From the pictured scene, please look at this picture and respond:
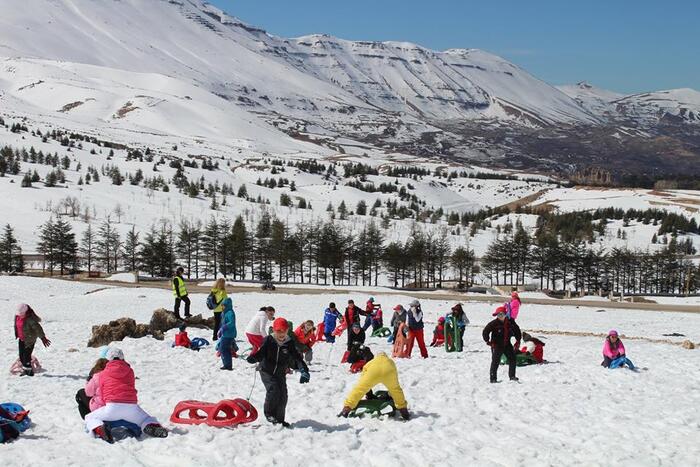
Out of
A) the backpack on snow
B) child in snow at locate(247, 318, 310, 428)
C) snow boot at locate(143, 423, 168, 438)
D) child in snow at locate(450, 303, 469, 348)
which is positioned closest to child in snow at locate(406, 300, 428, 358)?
child in snow at locate(450, 303, 469, 348)

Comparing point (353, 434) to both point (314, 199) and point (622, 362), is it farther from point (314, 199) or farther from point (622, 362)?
point (314, 199)

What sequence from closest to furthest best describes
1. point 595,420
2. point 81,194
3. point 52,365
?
point 595,420, point 52,365, point 81,194

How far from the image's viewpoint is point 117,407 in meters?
10.3

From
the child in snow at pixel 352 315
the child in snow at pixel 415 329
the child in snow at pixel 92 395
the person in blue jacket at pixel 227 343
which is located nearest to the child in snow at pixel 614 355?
the child in snow at pixel 415 329

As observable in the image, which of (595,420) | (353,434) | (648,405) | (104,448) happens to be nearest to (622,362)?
(648,405)

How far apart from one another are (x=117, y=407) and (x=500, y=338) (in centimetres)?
933

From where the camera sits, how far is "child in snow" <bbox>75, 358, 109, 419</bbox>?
10.5m

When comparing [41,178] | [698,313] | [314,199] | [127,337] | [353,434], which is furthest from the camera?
[314,199]

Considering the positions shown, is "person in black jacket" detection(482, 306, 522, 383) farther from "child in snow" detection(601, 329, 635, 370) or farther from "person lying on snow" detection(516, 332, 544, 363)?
"child in snow" detection(601, 329, 635, 370)

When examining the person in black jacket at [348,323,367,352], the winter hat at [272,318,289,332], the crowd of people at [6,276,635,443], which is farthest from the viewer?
the person in black jacket at [348,323,367,352]

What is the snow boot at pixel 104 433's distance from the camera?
9.98 meters

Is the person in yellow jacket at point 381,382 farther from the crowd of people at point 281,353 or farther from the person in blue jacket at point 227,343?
the person in blue jacket at point 227,343

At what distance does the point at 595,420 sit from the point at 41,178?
14694cm

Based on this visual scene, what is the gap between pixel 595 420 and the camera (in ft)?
40.9
